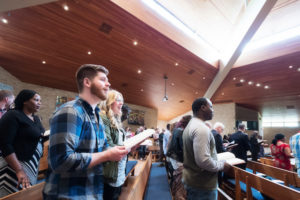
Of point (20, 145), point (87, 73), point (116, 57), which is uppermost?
point (116, 57)

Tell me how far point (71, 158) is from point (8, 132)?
3.05 ft

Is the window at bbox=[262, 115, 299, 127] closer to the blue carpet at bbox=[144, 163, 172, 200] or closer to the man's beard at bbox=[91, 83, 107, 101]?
the blue carpet at bbox=[144, 163, 172, 200]

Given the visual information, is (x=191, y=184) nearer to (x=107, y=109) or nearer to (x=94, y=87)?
(x=107, y=109)

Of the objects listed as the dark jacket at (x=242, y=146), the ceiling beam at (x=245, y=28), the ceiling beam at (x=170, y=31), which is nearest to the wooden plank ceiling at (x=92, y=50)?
the ceiling beam at (x=170, y=31)

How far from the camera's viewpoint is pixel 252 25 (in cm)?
406

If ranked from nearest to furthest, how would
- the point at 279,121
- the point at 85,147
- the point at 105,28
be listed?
the point at 85,147 → the point at 105,28 → the point at 279,121

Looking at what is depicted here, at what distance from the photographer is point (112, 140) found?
1199mm

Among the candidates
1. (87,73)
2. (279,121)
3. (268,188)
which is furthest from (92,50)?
(279,121)

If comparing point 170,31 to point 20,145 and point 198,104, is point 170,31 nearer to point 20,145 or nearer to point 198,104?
point 198,104

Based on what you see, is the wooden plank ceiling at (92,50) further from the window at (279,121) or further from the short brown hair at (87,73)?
the window at (279,121)

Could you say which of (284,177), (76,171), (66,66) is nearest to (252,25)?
(284,177)

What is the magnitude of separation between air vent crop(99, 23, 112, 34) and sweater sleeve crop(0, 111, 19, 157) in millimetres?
4218

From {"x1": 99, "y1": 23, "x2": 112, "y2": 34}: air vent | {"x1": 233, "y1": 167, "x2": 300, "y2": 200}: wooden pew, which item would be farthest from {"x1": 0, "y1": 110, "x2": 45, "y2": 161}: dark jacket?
{"x1": 99, "y1": 23, "x2": 112, "y2": 34}: air vent

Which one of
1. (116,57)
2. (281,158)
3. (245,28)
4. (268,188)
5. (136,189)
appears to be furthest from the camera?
(116,57)
